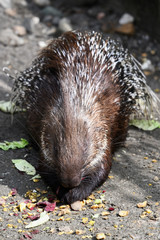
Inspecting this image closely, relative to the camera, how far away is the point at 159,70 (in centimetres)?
530

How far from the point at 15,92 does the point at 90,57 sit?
108cm

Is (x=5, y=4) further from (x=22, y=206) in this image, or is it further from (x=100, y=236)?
(x=100, y=236)

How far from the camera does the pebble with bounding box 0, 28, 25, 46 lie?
18.1 ft

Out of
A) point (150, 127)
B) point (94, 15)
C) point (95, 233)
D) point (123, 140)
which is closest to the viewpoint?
point (95, 233)

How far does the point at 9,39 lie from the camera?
5547 mm

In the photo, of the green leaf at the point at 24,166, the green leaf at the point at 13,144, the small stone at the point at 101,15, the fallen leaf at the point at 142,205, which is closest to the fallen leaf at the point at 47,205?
the green leaf at the point at 24,166

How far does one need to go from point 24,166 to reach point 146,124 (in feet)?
4.40

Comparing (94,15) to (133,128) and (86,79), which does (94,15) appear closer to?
(133,128)

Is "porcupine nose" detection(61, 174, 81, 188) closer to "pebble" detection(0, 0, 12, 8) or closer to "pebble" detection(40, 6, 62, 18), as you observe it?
"pebble" detection(40, 6, 62, 18)

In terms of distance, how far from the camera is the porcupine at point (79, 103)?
2744 mm

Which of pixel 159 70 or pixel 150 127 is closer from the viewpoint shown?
pixel 150 127

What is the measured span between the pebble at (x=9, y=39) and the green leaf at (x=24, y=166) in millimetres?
2591

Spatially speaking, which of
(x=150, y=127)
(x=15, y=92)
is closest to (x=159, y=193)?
(x=150, y=127)

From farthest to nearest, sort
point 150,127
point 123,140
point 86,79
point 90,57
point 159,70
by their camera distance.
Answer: point 159,70 → point 150,127 → point 123,140 → point 90,57 → point 86,79
